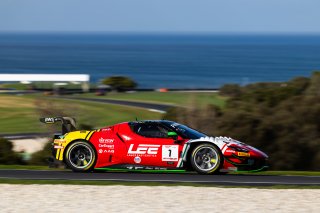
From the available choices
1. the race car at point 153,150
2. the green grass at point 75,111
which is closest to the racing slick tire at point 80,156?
the race car at point 153,150

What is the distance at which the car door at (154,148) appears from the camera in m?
16.9

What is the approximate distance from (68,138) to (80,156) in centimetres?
53

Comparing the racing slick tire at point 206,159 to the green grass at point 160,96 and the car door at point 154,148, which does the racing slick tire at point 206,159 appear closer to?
the car door at point 154,148

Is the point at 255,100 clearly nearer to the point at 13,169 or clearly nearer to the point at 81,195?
the point at 13,169

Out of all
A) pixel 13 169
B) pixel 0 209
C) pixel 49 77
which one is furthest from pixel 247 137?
pixel 49 77

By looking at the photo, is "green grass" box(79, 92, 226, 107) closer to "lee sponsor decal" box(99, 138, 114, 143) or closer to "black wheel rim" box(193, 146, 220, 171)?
"lee sponsor decal" box(99, 138, 114, 143)

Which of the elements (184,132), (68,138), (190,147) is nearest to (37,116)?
(68,138)

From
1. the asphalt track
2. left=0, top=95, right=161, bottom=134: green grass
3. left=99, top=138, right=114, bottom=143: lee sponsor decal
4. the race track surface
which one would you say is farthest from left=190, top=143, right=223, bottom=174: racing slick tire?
the race track surface

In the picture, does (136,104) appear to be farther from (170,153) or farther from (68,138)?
(170,153)

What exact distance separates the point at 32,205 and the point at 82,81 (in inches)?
2384

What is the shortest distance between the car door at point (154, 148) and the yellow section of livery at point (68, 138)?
3.59 ft

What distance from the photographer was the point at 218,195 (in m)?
14.2

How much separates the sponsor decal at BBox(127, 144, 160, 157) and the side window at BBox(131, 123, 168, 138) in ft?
0.93

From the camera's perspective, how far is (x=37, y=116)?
47.1 m
